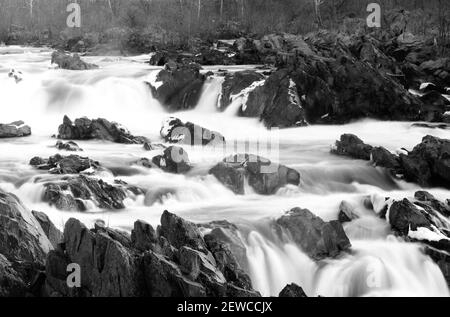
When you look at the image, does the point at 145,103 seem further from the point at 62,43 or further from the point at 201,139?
the point at 62,43

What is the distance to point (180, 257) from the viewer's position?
27.7 feet

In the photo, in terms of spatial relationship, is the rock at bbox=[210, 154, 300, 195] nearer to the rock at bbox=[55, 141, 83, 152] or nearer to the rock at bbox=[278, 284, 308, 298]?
the rock at bbox=[55, 141, 83, 152]

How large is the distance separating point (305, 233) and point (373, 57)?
68.2 ft

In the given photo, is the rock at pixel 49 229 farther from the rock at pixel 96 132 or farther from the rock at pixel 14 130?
the rock at pixel 14 130

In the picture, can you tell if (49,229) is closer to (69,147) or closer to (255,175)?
(255,175)

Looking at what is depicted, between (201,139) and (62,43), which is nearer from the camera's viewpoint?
(201,139)

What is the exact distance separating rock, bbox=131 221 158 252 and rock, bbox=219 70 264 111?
16.7 metres

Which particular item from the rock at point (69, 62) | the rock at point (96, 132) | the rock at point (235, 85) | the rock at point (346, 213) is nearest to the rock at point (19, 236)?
the rock at point (346, 213)

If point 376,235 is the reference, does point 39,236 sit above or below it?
above

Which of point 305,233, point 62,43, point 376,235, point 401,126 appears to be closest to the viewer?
point 305,233

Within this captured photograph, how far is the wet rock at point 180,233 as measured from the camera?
30.8 feet

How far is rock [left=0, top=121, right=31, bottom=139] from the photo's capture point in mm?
20656

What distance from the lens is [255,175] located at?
14.7 meters

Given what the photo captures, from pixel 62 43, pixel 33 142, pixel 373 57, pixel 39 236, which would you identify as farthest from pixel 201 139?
pixel 62 43
